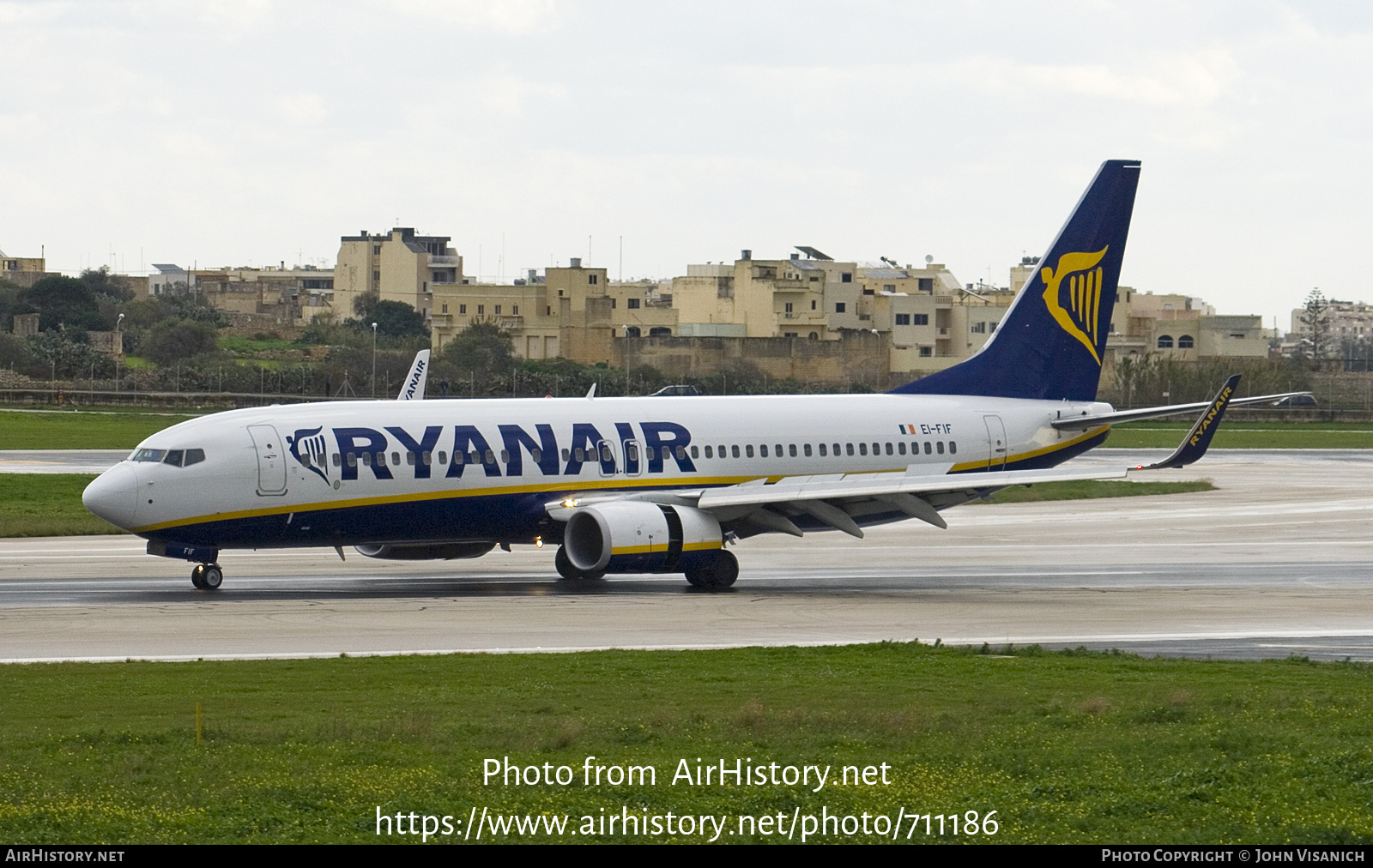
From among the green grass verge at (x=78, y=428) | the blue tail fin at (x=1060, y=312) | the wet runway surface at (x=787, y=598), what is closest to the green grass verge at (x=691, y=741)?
the wet runway surface at (x=787, y=598)

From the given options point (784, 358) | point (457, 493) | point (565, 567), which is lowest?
point (565, 567)

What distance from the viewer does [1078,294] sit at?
158 feet

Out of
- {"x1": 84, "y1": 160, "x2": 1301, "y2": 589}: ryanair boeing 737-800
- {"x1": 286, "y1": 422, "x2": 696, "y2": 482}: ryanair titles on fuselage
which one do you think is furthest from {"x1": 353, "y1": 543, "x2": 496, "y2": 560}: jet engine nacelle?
{"x1": 286, "y1": 422, "x2": 696, "y2": 482}: ryanair titles on fuselage

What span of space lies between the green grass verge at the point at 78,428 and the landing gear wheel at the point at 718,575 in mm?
50333

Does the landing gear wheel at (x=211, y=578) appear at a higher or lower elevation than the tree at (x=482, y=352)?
lower

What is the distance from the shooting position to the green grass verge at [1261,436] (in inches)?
3981

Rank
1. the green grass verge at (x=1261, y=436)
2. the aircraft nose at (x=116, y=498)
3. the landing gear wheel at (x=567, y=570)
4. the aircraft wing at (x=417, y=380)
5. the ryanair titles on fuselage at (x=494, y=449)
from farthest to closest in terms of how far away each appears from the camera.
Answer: the green grass verge at (x=1261, y=436), the aircraft wing at (x=417, y=380), the landing gear wheel at (x=567, y=570), the ryanair titles on fuselage at (x=494, y=449), the aircraft nose at (x=116, y=498)

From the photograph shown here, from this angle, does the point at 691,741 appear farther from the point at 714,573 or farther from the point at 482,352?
the point at 482,352

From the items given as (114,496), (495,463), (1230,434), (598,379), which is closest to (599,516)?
(495,463)

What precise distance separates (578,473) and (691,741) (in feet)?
71.3

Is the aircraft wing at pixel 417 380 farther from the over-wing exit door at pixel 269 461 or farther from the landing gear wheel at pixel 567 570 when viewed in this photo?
the over-wing exit door at pixel 269 461

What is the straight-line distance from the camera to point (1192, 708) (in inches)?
830

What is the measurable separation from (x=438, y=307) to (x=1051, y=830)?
183m

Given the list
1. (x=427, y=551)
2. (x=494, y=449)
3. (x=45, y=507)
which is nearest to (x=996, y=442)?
(x=494, y=449)
